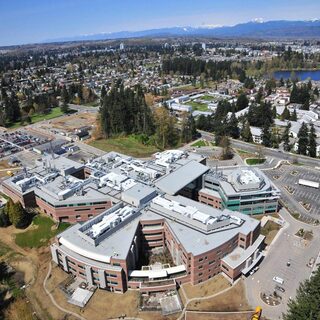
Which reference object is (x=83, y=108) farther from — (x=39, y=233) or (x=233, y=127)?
(x=39, y=233)

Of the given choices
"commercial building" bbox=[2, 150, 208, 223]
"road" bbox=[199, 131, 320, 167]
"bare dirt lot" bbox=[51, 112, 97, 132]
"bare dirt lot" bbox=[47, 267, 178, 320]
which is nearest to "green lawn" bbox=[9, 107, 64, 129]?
"bare dirt lot" bbox=[51, 112, 97, 132]

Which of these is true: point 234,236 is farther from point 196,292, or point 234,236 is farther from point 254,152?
point 254,152

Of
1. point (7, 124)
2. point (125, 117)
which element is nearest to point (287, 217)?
point (125, 117)

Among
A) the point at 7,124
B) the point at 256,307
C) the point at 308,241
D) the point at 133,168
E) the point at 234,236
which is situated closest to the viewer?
the point at 256,307

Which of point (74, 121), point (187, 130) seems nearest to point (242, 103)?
point (187, 130)

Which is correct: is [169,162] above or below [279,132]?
above

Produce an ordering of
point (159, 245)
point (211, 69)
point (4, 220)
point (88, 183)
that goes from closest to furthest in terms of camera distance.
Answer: point (159, 245), point (4, 220), point (88, 183), point (211, 69)
